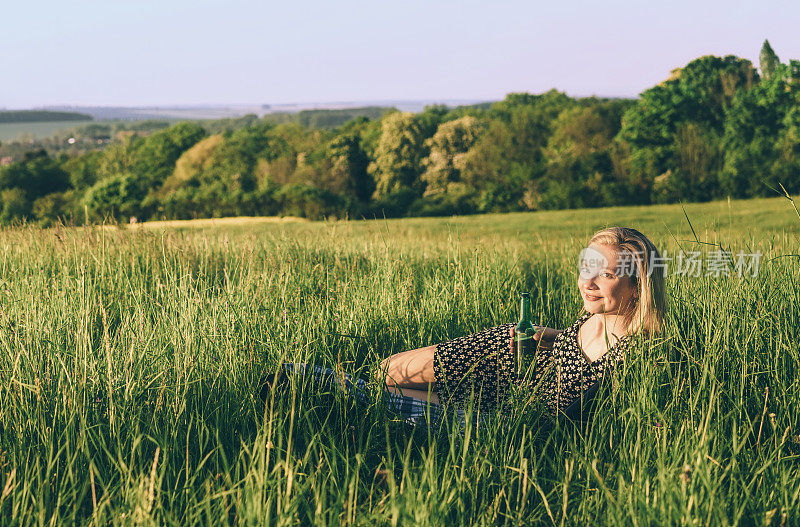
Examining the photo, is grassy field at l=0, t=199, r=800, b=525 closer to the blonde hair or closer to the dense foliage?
the blonde hair

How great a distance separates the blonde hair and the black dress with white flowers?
0.13 m

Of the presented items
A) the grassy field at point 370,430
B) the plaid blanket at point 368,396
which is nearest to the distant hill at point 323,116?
the grassy field at point 370,430

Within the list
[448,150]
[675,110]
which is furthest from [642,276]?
[448,150]

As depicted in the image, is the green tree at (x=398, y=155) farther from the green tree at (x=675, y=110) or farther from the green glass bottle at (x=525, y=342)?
the green glass bottle at (x=525, y=342)

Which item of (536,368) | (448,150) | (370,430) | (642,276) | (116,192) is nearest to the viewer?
(370,430)

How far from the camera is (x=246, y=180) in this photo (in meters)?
38.8

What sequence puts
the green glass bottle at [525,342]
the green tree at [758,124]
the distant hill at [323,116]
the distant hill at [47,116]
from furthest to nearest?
1. the distant hill at [47,116]
2. the distant hill at [323,116]
3. the green tree at [758,124]
4. the green glass bottle at [525,342]

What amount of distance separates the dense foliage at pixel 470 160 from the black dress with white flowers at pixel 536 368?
46.2 ft

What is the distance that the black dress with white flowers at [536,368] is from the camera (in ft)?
8.80

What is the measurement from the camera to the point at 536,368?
314 cm

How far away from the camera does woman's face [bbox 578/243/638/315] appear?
2.70m

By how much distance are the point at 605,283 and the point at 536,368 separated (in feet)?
2.08

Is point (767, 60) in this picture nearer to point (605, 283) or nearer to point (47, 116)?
point (605, 283)

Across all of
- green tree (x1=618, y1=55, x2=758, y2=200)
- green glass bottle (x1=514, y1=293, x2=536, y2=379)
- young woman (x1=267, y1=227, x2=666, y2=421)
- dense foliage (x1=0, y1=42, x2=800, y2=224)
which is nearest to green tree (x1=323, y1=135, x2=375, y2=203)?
dense foliage (x1=0, y1=42, x2=800, y2=224)
